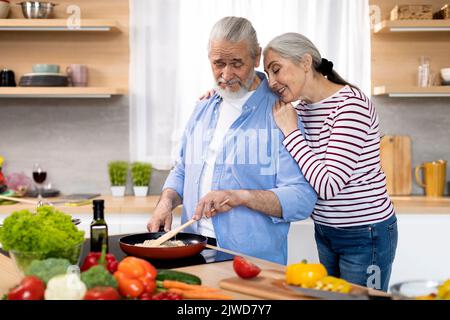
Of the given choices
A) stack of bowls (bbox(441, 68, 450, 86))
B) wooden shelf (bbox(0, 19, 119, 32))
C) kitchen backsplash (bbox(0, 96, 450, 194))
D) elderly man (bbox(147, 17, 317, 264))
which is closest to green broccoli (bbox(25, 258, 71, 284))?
elderly man (bbox(147, 17, 317, 264))

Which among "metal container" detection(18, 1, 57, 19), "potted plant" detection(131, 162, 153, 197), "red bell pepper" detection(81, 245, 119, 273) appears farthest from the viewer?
"potted plant" detection(131, 162, 153, 197)

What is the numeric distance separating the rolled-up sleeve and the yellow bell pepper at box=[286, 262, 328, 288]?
676mm

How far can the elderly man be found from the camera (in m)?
2.15

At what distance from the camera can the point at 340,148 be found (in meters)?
A: 2.21

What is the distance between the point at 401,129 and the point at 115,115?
1.84 metres

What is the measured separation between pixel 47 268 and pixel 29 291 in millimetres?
120

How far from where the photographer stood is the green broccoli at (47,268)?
1.42 metres

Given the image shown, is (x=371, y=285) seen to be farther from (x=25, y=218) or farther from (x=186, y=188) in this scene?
(x=25, y=218)

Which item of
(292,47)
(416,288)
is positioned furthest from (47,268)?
(292,47)

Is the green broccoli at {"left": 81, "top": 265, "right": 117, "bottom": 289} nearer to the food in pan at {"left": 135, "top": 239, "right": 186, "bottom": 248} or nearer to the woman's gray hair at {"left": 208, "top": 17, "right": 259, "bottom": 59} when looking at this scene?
the food in pan at {"left": 135, "top": 239, "right": 186, "bottom": 248}

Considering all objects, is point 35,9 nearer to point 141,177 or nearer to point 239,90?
point 141,177

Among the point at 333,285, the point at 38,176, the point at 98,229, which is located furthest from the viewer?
the point at 38,176

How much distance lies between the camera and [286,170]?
2.21 metres
